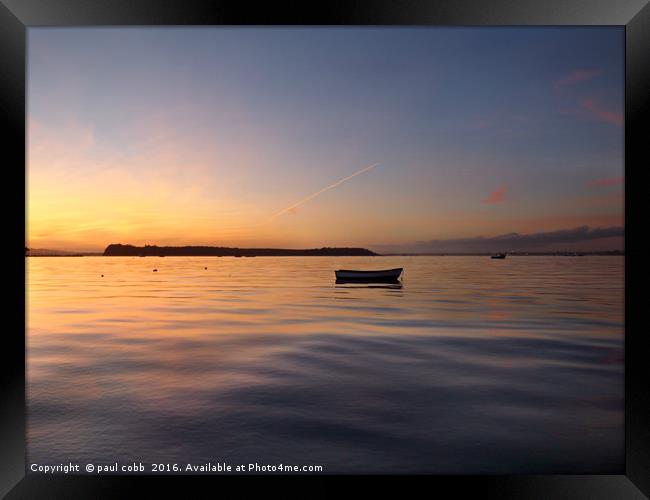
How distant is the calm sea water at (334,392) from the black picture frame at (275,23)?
0.85 ft

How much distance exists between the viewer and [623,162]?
264 centimetres

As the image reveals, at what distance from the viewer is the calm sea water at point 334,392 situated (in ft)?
12.9

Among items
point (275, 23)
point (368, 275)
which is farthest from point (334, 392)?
point (368, 275)

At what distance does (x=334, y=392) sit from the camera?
5594 mm

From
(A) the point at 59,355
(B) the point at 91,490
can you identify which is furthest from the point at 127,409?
(A) the point at 59,355

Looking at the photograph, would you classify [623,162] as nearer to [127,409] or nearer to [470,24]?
[470,24]

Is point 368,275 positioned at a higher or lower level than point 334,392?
higher

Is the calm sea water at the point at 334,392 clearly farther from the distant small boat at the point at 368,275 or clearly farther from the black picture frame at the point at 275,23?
the distant small boat at the point at 368,275

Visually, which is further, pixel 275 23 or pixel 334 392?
pixel 334 392

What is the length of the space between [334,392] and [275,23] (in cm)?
435

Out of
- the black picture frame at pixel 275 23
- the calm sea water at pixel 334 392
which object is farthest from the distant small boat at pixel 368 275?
the black picture frame at pixel 275 23

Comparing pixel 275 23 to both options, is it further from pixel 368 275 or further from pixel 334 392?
pixel 368 275

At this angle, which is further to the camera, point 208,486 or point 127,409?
point 127,409

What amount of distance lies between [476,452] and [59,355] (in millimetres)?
7261
